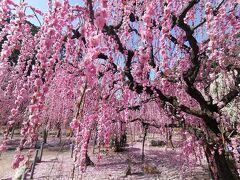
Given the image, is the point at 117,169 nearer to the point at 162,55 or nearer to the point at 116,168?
the point at 116,168

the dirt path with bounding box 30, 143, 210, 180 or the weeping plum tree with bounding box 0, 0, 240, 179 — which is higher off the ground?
the weeping plum tree with bounding box 0, 0, 240, 179

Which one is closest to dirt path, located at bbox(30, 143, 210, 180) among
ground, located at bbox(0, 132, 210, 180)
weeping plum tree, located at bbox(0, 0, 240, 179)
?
ground, located at bbox(0, 132, 210, 180)

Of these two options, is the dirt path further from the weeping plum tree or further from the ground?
the weeping plum tree

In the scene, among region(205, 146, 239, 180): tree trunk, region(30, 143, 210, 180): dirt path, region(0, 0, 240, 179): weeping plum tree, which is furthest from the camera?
region(30, 143, 210, 180): dirt path

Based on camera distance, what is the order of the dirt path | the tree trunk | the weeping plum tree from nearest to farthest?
the weeping plum tree
the tree trunk
the dirt path

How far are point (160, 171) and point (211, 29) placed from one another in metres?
9.55

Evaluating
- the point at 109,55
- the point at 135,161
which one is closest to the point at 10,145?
the point at 135,161

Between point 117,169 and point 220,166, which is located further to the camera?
point 117,169

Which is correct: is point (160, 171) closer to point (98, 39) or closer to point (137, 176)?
point (137, 176)

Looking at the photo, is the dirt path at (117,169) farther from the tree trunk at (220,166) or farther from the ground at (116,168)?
the tree trunk at (220,166)

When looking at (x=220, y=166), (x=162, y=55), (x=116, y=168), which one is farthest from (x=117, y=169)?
(x=162, y=55)

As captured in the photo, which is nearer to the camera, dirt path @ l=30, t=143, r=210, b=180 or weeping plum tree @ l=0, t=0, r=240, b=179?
weeping plum tree @ l=0, t=0, r=240, b=179

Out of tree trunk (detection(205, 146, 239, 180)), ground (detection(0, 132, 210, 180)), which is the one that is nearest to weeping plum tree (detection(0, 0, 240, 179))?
tree trunk (detection(205, 146, 239, 180))

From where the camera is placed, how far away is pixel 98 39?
2.39m
